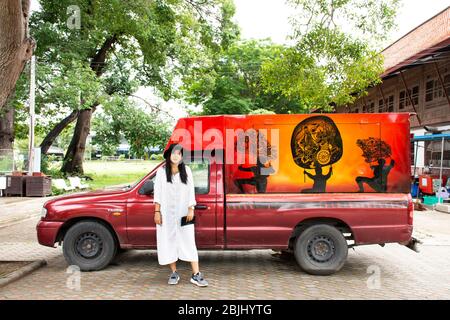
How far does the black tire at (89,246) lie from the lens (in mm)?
7484

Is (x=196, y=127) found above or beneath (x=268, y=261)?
above

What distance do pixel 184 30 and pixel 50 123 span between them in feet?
35.5

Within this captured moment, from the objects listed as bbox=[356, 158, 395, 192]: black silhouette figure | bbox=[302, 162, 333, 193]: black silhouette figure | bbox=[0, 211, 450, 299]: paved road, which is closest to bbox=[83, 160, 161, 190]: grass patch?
bbox=[0, 211, 450, 299]: paved road

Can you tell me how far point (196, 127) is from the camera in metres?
7.63

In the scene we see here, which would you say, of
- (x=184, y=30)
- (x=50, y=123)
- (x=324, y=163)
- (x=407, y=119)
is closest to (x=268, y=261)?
(x=324, y=163)

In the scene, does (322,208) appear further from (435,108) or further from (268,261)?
(435,108)

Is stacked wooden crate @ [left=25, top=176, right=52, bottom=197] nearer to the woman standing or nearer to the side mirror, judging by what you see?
the side mirror

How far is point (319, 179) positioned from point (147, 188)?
2608 mm

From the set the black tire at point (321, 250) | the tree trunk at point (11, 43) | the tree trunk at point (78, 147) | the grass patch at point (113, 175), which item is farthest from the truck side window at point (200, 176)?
the tree trunk at point (78, 147)

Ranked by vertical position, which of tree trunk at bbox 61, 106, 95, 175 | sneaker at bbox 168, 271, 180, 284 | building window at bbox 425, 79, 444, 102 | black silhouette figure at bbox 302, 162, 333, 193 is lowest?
sneaker at bbox 168, 271, 180, 284

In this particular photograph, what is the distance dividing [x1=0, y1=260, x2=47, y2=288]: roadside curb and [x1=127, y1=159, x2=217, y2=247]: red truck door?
1.58 metres

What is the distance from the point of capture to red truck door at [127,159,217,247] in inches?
291

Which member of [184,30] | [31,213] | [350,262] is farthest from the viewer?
[184,30]

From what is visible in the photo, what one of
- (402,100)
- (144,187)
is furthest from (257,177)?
(402,100)
